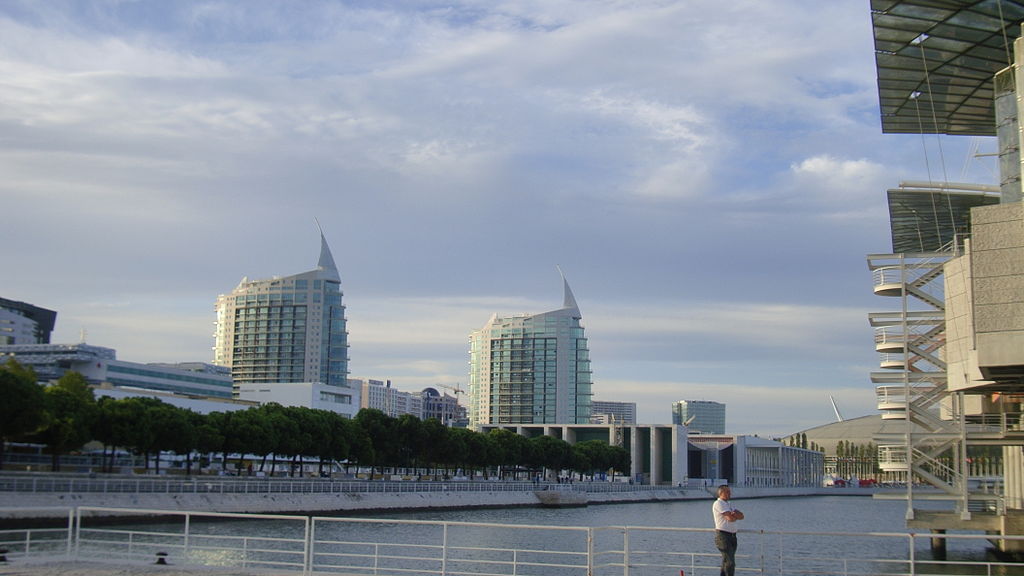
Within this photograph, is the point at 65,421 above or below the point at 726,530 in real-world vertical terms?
above

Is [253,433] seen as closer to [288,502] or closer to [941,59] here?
[288,502]

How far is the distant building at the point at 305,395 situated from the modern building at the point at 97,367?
12634mm

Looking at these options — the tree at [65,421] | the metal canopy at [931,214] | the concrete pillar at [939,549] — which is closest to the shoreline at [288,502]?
the tree at [65,421]

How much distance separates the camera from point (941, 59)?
54.2m

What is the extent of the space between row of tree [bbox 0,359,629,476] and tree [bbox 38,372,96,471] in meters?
0.07

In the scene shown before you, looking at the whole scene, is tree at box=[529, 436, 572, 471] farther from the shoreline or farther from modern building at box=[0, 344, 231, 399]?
modern building at box=[0, 344, 231, 399]

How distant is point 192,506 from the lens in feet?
248

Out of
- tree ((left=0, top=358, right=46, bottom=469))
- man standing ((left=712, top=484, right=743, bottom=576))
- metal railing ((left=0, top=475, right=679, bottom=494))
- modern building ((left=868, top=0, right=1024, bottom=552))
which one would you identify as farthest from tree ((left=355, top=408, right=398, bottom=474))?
man standing ((left=712, top=484, right=743, bottom=576))

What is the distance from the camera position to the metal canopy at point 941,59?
48594 millimetres

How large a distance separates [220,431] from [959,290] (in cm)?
6733

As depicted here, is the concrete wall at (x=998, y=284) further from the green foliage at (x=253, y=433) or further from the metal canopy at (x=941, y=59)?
the green foliage at (x=253, y=433)

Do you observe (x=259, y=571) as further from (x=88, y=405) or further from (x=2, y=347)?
(x=2, y=347)

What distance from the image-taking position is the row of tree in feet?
247

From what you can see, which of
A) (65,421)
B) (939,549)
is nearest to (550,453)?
(65,421)
